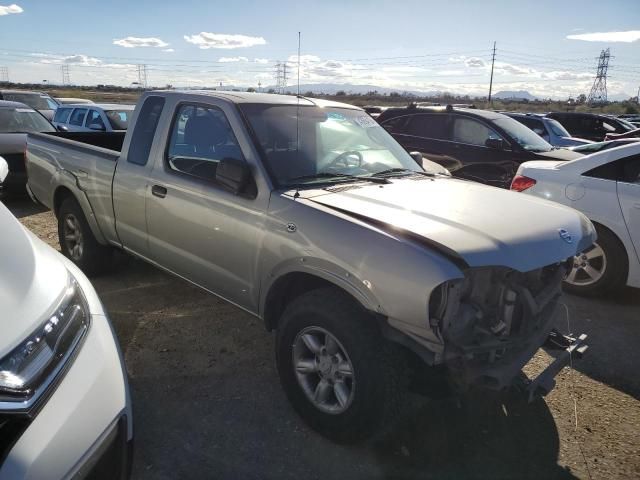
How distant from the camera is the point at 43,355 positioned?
176 cm

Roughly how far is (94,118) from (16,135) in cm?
352

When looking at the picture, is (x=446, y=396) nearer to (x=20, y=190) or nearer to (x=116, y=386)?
(x=116, y=386)

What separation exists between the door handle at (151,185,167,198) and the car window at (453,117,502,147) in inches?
228

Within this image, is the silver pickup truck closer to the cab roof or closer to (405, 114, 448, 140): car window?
the cab roof

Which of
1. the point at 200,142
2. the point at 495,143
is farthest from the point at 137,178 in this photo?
the point at 495,143

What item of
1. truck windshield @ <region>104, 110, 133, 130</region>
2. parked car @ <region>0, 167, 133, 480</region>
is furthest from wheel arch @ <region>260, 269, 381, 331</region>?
truck windshield @ <region>104, 110, 133, 130</region>

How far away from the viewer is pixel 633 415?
3.19 metres

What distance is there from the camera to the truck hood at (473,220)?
2.42 m

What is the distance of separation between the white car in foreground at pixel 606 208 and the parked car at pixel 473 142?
2.57 meters

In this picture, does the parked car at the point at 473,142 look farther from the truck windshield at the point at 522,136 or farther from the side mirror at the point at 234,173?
the side mirror at the point at 234,173

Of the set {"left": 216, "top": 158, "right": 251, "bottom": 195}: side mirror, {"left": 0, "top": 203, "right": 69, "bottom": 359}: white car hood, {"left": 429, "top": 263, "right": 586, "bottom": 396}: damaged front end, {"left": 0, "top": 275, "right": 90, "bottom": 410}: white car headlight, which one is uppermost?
{"left": 216, "top": 158, "right": 251, "bottom": 195}: side mirror

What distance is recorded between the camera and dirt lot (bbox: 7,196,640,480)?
267 centimetres

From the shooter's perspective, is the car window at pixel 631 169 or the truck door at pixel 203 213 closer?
the truck door at pixel 203 213

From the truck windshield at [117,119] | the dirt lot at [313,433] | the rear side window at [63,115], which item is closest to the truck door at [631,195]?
the dirt lot at [313,433]
